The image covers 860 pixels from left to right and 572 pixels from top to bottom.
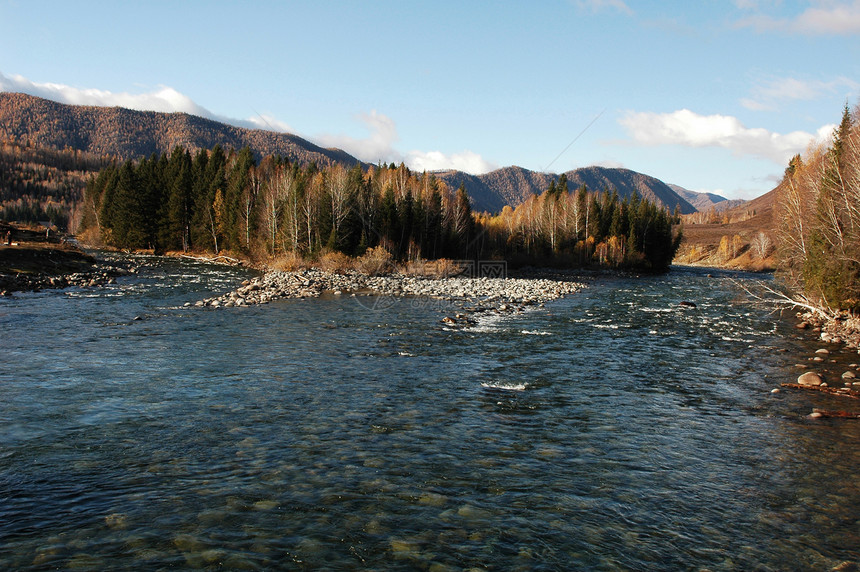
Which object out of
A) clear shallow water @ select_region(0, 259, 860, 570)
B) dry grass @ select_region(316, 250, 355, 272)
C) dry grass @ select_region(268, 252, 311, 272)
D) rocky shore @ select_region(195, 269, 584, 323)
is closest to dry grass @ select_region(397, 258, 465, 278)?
rocky shore @ select_region(195, 269, 584, 323)

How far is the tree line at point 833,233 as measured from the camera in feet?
79.3

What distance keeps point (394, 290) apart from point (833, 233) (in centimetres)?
2725

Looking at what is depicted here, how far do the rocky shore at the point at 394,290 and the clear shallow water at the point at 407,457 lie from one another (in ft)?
36.0

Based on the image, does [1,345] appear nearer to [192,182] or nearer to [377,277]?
[377,277]

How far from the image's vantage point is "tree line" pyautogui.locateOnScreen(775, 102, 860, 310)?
24172 mm

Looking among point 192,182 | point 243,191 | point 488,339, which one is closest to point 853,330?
point 488,339

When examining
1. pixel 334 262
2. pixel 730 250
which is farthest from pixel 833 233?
pixel 730 250

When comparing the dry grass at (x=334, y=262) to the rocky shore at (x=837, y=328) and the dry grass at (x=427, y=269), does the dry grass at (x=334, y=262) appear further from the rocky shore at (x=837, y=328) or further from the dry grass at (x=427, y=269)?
the rocky shore at (x=837, y=328)

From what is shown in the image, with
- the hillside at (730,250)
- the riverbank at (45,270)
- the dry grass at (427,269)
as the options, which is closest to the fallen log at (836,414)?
the riverbank at (45,270)

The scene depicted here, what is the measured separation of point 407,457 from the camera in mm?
9734

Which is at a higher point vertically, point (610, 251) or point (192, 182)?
point (192, 182)

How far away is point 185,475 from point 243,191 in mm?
62854

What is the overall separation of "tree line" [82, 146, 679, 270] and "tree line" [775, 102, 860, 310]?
1455 inches

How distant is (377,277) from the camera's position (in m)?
49.7
